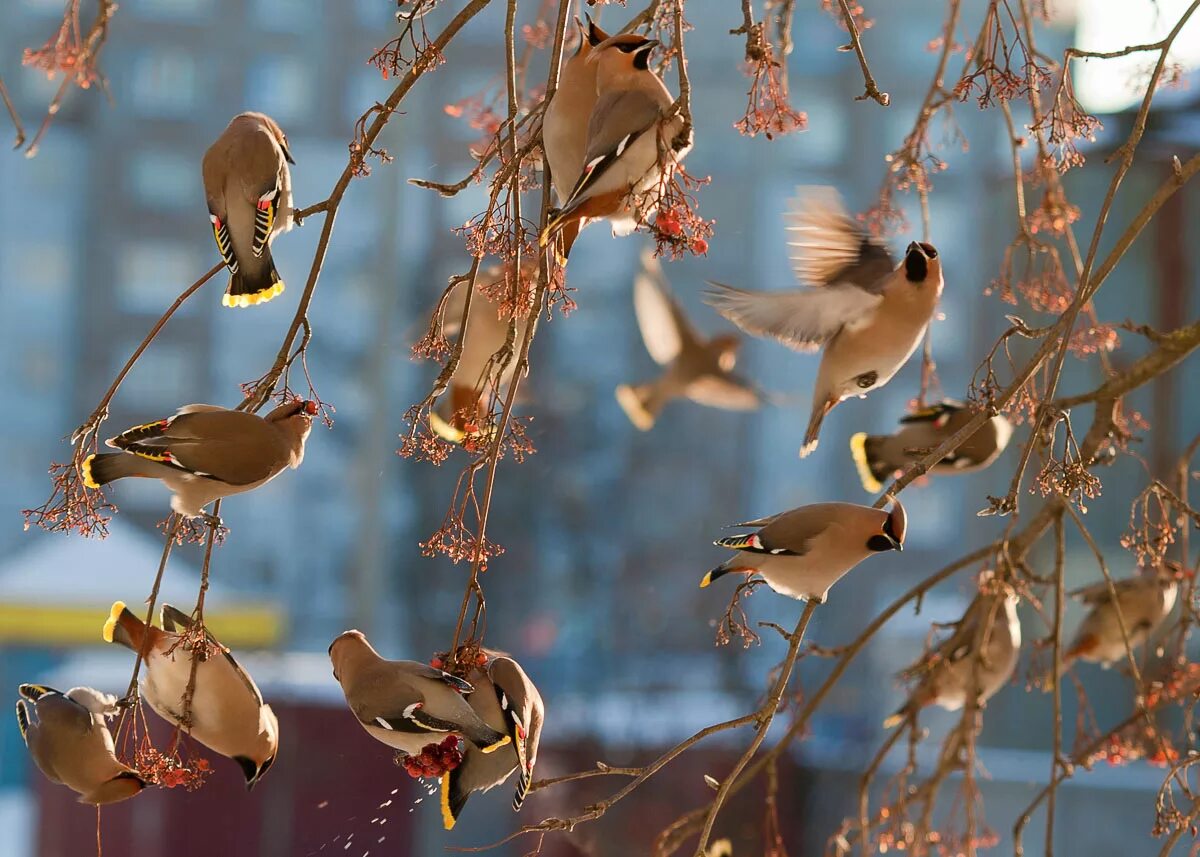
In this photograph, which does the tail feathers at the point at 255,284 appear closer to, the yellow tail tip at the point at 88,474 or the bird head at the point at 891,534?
the yellow tail tip at the point at 88,474

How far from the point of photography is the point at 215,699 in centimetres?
84

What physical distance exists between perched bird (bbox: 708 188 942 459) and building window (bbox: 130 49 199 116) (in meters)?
2.19

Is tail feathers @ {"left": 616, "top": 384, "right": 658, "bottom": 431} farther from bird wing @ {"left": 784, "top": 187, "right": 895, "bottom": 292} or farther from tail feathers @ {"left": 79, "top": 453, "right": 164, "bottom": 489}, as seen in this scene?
tail feathers @ {"left": 79, "top": 453, "right": 164, "bottom": 489}

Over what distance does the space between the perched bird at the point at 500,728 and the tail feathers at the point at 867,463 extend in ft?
1.32

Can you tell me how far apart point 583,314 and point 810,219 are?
6.65 ft

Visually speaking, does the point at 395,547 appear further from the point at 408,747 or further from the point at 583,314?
the point at 408,747

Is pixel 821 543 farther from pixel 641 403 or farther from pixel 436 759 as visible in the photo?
pixel 641 403

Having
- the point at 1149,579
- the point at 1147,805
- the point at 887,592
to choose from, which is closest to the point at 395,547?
the point at 887,592

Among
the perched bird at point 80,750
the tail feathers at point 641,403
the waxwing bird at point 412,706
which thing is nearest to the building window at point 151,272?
the tail feathers at point 641,403

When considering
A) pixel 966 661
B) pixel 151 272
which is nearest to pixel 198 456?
pixel 966 661

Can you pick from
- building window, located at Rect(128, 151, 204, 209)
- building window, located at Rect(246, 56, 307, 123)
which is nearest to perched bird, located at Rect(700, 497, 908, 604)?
building window, located at Rect(246, 56, 307, 123)

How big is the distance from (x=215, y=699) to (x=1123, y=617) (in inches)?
31.2

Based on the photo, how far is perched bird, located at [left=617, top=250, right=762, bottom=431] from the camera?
159 centimetres

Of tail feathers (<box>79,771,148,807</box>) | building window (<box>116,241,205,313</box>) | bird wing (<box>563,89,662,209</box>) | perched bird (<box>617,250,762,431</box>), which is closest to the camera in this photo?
bird wing (<box>563,89,662,209</box>)
